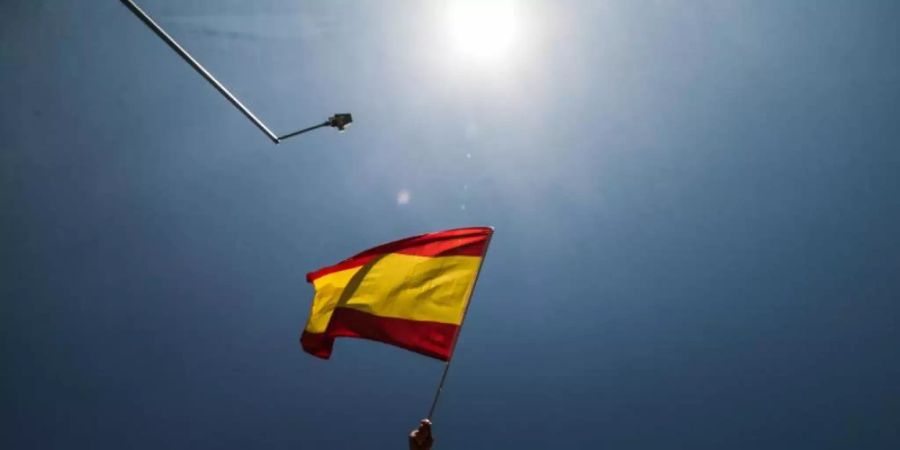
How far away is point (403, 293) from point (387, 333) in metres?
0.77

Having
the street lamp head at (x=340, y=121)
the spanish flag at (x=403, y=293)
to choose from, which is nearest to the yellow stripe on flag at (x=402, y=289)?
the spanish flag at (x=403, y=293)

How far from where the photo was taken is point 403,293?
8242mm

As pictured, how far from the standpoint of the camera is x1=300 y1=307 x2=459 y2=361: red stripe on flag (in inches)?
294

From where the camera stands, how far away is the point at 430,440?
6.34 metres

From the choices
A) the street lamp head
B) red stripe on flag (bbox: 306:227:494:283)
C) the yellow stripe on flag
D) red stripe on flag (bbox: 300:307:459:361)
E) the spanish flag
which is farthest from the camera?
the street lamp head

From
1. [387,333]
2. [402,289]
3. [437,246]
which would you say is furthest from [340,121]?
[387,333]

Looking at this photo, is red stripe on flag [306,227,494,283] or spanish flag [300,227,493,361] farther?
red stripe on flag [306,227,494,283]

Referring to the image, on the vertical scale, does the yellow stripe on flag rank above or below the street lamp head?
below

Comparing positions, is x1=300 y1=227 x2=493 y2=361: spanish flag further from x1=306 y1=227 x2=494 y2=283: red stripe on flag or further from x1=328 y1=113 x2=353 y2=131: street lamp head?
x1=328 y1=113 x2=353 y2=131: street lamp head

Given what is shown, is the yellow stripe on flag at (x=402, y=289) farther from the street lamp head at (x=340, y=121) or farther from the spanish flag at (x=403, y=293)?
the street lamp head at (x=340, y=121)

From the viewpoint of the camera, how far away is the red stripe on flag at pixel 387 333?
7477 mm

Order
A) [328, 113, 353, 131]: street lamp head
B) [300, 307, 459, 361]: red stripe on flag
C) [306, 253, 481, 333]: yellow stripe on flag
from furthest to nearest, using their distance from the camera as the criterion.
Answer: [328, 113, 353, 131]: street lamp head → [306, 253, 481, 333]: yellow stripe on flag → [300, 307, 459, 361]: red stripe on flag

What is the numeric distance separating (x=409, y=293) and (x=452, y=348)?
56.2 inches

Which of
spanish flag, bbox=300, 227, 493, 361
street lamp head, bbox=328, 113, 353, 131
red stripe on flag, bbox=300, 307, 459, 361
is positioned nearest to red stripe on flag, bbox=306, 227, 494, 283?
spanish flag, bbox=300, 227, 493, 361
